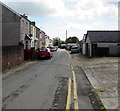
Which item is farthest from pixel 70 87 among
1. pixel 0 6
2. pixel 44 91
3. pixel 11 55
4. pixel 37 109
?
pixel 0 6

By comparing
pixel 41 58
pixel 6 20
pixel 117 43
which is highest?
pixel 6 20

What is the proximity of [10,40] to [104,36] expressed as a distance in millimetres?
16015

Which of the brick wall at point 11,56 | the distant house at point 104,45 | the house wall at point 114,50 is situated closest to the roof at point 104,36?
the distant house at point 104,45

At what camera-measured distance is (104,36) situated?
121ft

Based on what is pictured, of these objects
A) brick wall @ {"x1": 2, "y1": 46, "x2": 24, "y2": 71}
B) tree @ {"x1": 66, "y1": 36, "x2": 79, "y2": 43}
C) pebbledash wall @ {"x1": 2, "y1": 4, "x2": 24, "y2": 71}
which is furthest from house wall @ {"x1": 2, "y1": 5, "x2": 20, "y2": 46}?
tree @ {"x1": 66, "y1": 36, "x2": 79, "y2": 43}

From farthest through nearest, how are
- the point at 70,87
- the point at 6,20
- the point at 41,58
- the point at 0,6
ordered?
1. the point at 41,58
2. the point at 6,20
3. the point at 0,6
4. the point at 70,87

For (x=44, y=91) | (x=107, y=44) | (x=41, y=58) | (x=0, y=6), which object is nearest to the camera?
(x=44, y=91)

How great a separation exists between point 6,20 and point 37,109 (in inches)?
878

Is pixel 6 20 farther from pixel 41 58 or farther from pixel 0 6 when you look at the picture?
pixel 41 58

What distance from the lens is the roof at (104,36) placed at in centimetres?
3546

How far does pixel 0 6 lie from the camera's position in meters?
25.8

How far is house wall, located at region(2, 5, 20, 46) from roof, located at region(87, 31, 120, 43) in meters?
11.6

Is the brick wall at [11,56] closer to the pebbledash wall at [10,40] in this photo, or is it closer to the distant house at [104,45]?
the pebbledash wall at [10,40]

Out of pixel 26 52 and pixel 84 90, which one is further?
pixel 26 52
